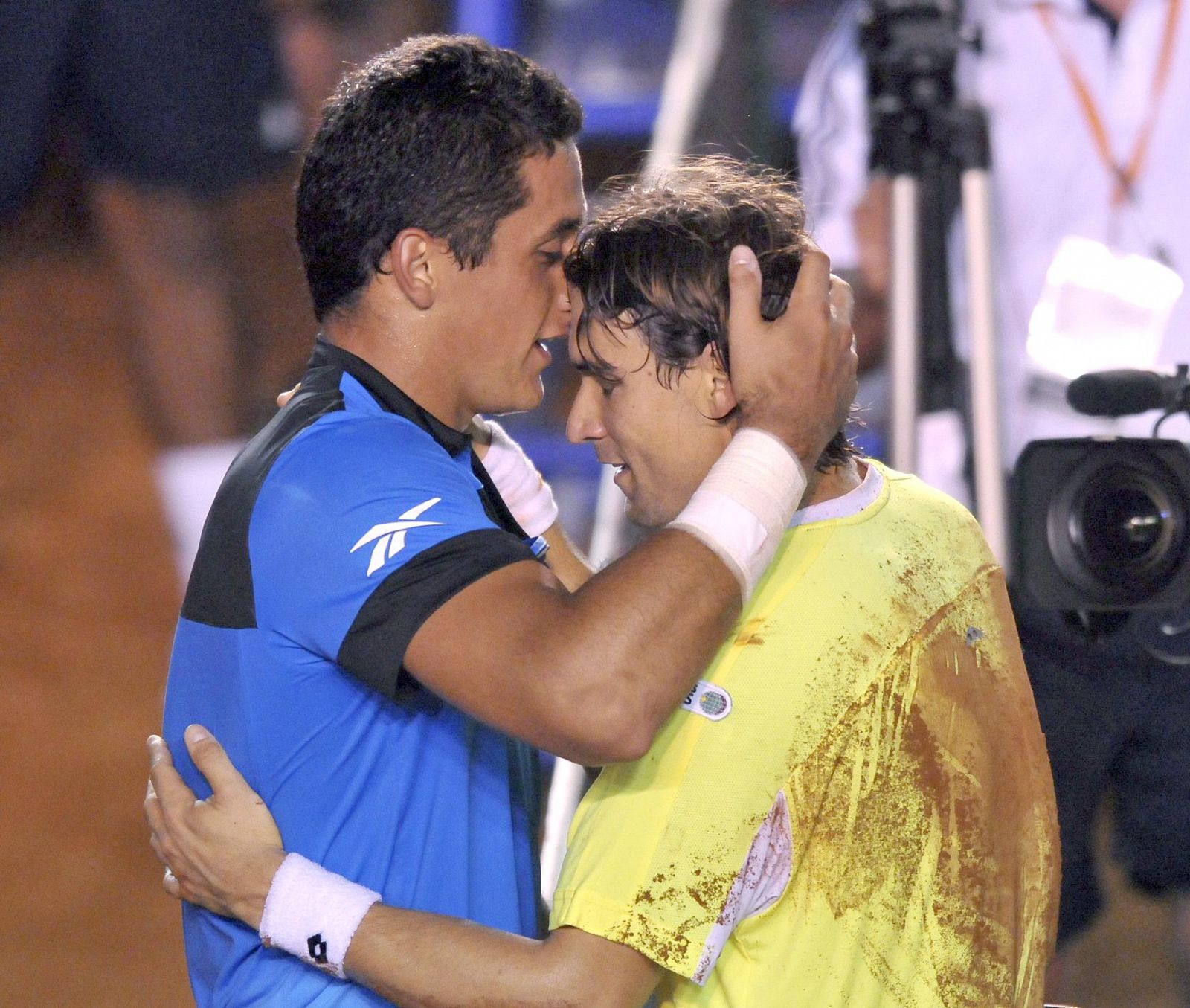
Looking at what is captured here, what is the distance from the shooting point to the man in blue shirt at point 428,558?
1.22m

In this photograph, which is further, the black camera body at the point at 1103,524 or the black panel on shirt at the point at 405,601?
the black camera body at the point at 1103,524

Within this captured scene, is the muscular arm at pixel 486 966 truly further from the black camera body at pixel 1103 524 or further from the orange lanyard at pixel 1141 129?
the orange lanyard at pixel 1141 129

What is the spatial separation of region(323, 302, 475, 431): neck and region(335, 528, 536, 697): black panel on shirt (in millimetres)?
303

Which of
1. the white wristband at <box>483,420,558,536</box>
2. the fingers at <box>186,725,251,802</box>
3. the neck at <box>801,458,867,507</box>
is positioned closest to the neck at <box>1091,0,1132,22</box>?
the white wristband at <box>483,420,558,536</box>

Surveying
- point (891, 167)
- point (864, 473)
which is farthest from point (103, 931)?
point (864, 473)

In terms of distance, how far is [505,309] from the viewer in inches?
61.0

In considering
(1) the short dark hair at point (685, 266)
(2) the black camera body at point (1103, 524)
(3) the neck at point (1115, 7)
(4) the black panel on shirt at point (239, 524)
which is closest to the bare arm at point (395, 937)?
(4) the black panel on shirt at point (239, 524)

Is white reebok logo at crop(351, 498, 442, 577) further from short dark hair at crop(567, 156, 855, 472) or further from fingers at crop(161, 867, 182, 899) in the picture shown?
fingers at crop(161, 867, 182, 899)

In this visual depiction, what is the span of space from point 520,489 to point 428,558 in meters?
0.65

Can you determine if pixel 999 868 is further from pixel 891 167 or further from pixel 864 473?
pixel 891 167

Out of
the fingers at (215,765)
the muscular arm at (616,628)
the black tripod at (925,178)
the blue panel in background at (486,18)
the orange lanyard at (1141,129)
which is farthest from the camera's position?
the blue panel in background at (486,18)

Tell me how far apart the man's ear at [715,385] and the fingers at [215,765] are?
1.94 ft

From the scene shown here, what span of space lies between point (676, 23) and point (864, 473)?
10.5 ft

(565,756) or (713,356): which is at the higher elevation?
(713,356)
